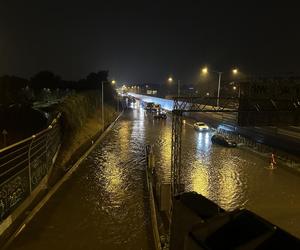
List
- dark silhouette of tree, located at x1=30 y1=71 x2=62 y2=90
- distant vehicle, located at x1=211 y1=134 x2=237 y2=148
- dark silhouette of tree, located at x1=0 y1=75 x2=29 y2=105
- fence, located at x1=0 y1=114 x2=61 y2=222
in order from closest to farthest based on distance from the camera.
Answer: fence, located at x1=0 y1=114 x2=61 y2=222 → distant vehicle, located at x1=211 y1=134 x2=237 y2=148 → dark silhouette of tree, located at x1=0 y1=75 x2=29 y2=105 → dark silhouette of tree, located at x1=30 y1=71 x2=62 y2=90

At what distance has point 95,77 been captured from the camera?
121m

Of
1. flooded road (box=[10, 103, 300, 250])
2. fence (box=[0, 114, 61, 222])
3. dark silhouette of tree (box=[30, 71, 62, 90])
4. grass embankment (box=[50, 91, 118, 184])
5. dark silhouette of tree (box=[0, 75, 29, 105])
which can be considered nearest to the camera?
fence (box=[0, 114, 61, 222])

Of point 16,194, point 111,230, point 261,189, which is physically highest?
point 16,194

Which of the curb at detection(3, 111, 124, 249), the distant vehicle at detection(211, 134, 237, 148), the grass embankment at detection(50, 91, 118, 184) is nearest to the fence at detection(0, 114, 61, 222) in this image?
the curb at detection(3, 111, 124, 249)

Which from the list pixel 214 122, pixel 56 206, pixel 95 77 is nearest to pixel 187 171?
pixel 56 206

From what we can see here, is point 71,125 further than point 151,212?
Yes

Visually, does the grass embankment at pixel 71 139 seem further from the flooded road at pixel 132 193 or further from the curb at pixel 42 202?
the flooded road at pixel 132 193

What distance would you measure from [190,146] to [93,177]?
17.3 m

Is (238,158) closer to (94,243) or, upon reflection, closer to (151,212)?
(151,212)

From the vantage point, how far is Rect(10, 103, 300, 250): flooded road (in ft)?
34.6

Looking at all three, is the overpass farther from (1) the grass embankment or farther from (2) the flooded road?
(1) the grass embankment

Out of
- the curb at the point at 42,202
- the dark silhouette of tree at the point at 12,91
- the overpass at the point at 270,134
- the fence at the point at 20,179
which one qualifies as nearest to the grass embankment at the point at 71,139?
the curb at the point at 42,202

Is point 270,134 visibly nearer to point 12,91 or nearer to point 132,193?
point 132,193

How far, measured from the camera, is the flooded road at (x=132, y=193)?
34.6ft
